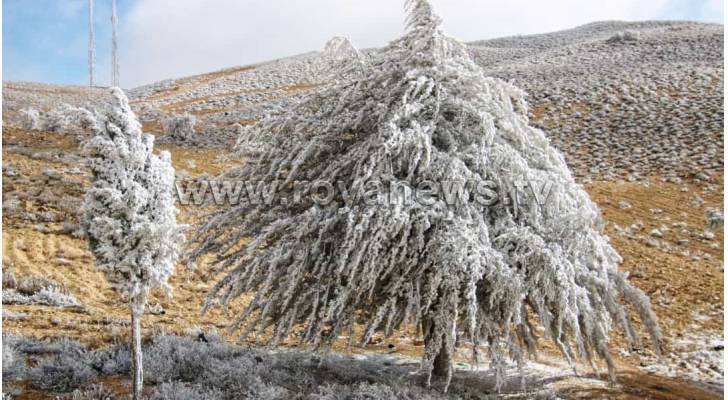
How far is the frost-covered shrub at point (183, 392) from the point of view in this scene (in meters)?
6.58

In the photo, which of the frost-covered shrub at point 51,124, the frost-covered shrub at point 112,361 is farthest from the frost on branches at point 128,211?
the frost-covered shrub at point 51,124

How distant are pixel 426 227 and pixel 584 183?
62.8ft

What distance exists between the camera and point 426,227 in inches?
241

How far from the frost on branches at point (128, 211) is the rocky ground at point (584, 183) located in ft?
A: 6.81

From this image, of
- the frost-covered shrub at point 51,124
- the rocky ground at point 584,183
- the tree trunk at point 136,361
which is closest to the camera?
the tree trunk at point 136,361

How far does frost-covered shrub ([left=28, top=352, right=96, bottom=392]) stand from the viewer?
702 cm

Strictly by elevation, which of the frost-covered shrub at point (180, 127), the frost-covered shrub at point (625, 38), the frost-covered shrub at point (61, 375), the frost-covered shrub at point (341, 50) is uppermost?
the frost-covered shrub at point (625, 38)

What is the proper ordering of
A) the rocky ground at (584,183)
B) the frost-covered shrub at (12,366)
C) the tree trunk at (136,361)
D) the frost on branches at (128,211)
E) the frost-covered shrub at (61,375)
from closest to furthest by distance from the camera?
the frost on branches at (128,211), the tree trunk at (136,361), the frost-covered shrub at (61,375), the frost-covered shrub at (12,366), the rocky ground at (584,183)

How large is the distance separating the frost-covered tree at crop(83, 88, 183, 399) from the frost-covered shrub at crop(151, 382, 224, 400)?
0.54 metres

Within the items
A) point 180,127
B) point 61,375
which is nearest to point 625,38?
point 180,127

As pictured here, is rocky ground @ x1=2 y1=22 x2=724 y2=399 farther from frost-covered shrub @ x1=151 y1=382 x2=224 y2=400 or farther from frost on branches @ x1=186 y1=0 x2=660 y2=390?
frost on branches @ x1=186 y1=0 x2=660 y2=390

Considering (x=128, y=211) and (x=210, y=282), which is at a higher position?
(x=128, y=211)

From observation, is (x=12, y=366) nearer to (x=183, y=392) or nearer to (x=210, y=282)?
(x=183, y=392)

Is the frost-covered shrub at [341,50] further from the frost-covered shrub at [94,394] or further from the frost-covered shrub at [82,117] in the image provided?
the frost-covered shrub at [94,394]
